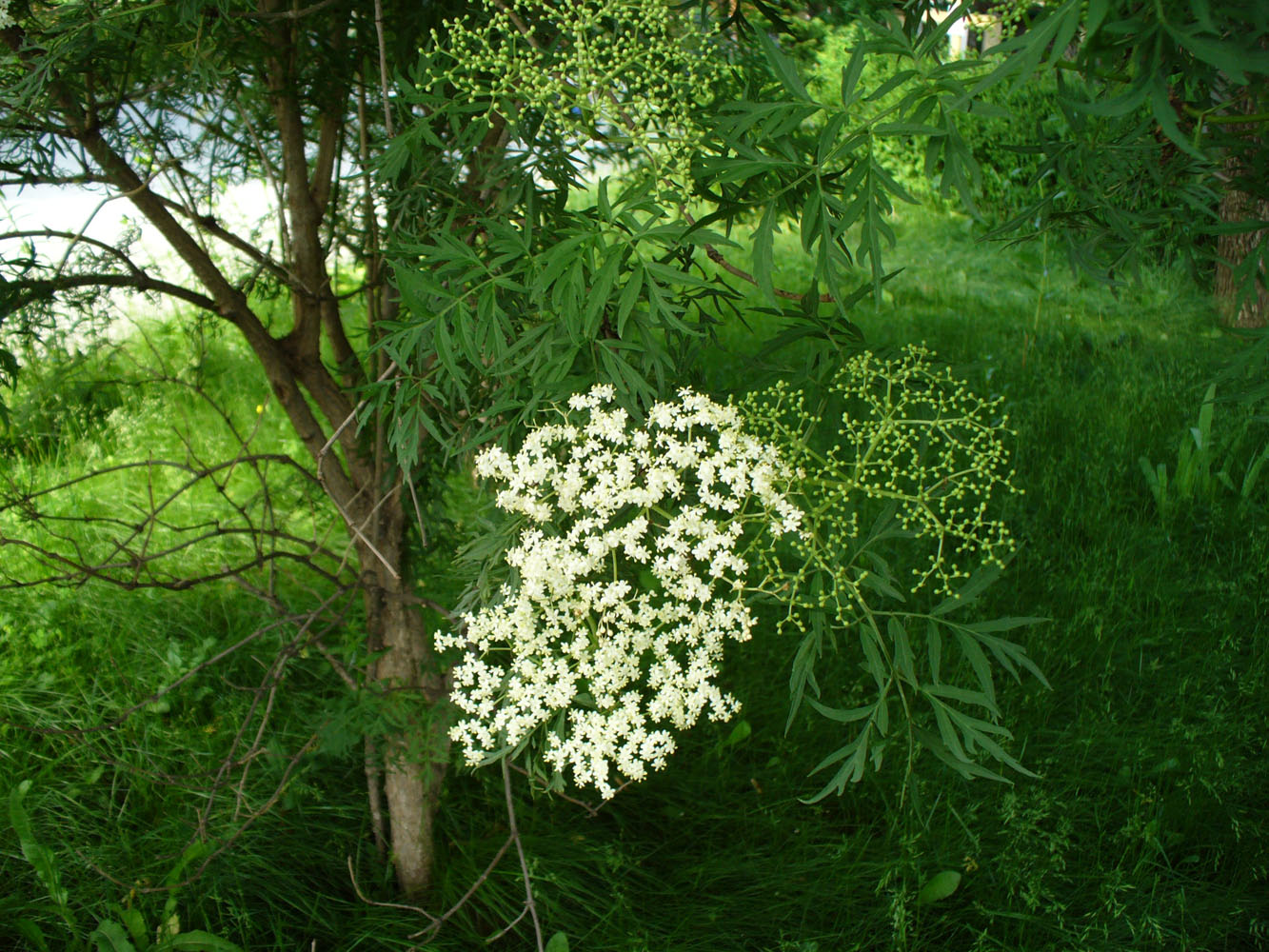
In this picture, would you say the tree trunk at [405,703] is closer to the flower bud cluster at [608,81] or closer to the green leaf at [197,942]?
the green leaf at [197,942]

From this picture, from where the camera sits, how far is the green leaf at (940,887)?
2.34 meters

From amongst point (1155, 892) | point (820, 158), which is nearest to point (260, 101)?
point (820, 158)

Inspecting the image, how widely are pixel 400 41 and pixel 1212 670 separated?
274 centimetres

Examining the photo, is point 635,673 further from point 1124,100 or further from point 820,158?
point 1124,100

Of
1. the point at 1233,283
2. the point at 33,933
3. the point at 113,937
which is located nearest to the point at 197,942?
the point at 113,937

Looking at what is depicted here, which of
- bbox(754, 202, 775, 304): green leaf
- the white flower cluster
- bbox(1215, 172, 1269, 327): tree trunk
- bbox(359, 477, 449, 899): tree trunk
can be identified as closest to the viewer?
bbox(754, 202, 775, 304): green leaf

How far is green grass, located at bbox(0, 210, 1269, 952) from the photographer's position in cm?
233

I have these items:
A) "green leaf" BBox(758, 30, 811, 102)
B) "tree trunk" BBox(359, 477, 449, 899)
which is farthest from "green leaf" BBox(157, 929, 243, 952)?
"green leaf" BBox(758, 30, 811, 102)

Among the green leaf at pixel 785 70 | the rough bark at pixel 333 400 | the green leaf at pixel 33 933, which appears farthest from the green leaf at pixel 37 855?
the green leaf at pixel 785 70

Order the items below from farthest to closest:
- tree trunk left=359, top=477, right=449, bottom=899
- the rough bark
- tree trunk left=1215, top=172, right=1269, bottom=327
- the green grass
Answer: tree trunk left=1215, top=172, right=1269, bottom=327, the green grass, tree trunk left=359, top=477, right=449, bottom=899, the rough bark

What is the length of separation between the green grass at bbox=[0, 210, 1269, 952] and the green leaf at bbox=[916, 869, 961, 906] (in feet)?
0.17

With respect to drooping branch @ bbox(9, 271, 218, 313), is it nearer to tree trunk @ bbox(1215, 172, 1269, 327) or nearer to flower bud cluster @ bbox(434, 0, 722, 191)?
flower bud cluster @ bbox(434, 0, 722, 191)

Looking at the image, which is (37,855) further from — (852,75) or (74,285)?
(852,75)

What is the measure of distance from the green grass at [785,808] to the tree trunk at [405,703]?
0.10 m
